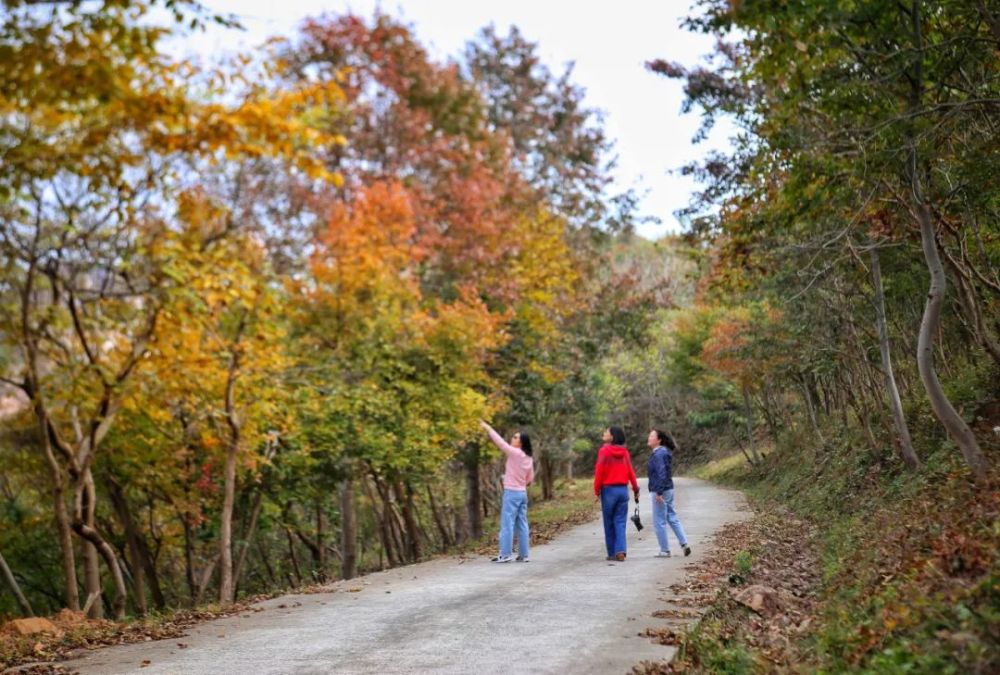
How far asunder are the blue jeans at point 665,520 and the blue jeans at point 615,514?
511mm

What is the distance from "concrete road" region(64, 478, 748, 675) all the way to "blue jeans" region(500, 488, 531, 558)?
2.97 feet

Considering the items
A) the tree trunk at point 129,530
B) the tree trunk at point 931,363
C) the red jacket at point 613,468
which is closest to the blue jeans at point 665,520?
the red jacket at point 613,468

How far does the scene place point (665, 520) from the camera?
39.9ft

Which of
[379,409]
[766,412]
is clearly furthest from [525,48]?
[379,409]

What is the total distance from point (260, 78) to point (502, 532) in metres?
6.95

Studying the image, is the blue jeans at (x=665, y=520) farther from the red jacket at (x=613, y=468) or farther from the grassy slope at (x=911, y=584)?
the grassy slope at (x=911, y=584)

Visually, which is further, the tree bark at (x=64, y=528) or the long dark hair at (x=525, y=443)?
the long dark hair at (x=525, y=443)

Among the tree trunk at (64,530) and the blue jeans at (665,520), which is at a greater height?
the tree trunk at (64,530)

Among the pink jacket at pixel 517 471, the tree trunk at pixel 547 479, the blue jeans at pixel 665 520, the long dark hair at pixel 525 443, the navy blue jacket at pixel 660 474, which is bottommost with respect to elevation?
the tree trunk at pixel 547 479

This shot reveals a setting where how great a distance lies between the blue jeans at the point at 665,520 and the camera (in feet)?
39.5

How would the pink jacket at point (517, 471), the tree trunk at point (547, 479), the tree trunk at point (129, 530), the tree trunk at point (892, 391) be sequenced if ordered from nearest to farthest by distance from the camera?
1. the pink jacket at point (517, 471)
2. the tree trunk at point (892, 391)
3. the tree trunk at point (129, 530)
4. the tree trunk at point (547, 479)

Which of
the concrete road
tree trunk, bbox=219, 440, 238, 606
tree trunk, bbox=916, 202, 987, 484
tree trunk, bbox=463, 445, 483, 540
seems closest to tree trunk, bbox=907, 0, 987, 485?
tree trunk, bbox=916, 202, 987, 484

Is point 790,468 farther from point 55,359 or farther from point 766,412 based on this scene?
point 55,359

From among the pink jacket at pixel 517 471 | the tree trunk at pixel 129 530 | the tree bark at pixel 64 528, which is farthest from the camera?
the tree trunk at pixel 129 530
